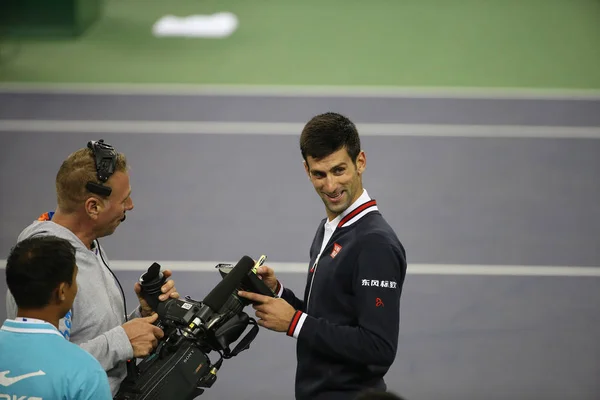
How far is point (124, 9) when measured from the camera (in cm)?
790

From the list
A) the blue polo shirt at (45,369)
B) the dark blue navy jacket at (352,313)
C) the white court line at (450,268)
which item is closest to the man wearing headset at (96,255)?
the blue polo shirt at (45,369)

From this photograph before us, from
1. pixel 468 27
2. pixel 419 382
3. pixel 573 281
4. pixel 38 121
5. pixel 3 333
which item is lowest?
pixel 419 382

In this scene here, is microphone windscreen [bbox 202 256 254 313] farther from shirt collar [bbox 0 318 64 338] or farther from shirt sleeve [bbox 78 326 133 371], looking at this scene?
shirt collar [bbox 0 318 64 338]

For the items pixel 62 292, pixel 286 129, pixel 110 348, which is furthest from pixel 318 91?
pixel 62 292

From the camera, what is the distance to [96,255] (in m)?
2.90

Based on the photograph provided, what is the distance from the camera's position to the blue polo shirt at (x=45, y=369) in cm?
218

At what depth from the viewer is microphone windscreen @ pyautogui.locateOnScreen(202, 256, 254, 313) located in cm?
264

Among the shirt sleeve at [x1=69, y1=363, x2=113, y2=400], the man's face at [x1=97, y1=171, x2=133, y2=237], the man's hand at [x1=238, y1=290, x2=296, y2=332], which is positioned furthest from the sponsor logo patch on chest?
the shirt sleeve at [x1=69, y1=363, x2=113, y2=400]

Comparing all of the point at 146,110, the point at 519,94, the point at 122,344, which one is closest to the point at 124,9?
the point at 146,110

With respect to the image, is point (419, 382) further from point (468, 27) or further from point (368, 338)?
point (468, 27)

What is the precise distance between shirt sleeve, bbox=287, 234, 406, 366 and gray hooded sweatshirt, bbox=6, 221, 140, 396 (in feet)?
2.03

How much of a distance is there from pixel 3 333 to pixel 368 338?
1.19m

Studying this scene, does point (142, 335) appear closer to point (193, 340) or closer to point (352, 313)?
point (193, 340)

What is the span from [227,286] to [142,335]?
362mm
